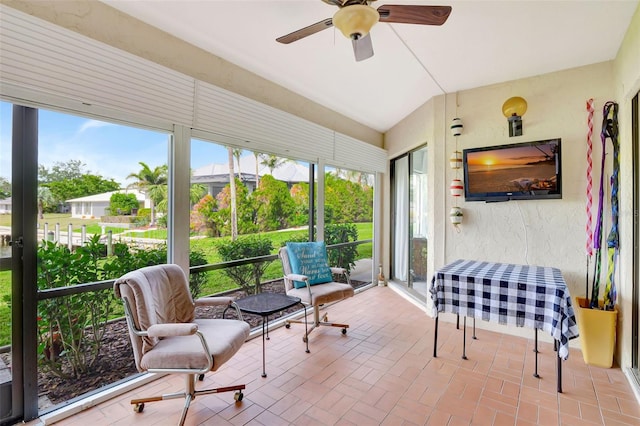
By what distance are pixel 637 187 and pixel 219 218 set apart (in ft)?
11.6

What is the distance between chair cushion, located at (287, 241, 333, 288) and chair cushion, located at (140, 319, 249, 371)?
121cm

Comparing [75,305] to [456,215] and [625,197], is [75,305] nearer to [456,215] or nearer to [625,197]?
[456,215]

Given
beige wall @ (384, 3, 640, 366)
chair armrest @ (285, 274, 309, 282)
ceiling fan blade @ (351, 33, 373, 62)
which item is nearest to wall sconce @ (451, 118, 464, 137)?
beige wall @ (384, 3, 640, 366)

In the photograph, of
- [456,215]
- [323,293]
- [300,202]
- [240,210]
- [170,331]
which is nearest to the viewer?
[170,331]

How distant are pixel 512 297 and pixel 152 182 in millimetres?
2950

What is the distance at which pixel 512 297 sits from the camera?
2346mm

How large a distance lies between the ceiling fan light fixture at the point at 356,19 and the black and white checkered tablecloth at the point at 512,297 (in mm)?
2025

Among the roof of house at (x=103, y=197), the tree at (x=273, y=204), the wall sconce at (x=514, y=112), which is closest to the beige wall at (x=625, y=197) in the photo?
the wall sconce at (x=514, y=112)

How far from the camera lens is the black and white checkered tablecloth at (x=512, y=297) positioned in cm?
212

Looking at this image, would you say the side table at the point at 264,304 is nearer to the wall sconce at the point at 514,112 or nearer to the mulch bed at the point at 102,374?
the mulch bed at the point at 102,374

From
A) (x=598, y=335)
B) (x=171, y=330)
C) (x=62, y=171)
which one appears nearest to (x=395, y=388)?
(x=171, y=330)

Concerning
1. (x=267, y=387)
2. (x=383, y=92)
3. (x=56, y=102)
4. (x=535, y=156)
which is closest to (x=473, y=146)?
(x=535, y=156)

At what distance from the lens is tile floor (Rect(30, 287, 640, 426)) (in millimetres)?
1903

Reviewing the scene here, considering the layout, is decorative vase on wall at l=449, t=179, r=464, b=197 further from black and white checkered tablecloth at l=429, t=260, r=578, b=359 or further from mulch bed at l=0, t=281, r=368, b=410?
mulch bed at l=0, t=281, r=368, b=410
